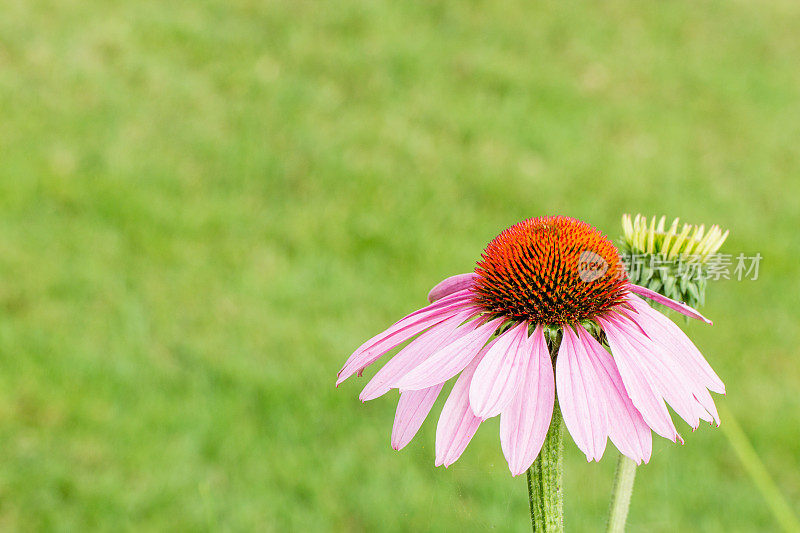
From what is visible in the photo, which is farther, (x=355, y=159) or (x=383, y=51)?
(x=383, y=51)

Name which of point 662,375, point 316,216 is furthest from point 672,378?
point 316,216

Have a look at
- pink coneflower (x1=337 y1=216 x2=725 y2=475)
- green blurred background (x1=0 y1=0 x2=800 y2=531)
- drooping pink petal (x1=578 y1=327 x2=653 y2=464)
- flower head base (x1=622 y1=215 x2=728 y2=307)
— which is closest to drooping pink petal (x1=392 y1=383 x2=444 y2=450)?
pink coneflower (x1=337 y1=216 x2=725 y2=475)

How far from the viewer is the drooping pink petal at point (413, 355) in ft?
1.86

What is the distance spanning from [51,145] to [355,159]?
4.05 ft

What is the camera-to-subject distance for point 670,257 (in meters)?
0.81

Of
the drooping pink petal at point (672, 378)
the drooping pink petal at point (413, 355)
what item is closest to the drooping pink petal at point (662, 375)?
the drooping pink petal at point (672, 378)

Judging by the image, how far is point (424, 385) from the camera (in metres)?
0.53

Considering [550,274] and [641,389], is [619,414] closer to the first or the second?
[641,389]

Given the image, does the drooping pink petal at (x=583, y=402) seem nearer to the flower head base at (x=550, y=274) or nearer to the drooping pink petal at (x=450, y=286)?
the flower head base at (x=550, y=274)

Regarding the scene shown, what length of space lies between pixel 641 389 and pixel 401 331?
0.19m

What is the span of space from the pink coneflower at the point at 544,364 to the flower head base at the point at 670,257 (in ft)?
0.30

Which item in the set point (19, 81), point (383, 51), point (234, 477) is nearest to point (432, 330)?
point (234, 477)

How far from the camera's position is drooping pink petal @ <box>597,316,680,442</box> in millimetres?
500

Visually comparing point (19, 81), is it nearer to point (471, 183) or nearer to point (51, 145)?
point (51, 145)
